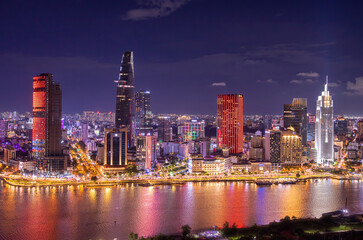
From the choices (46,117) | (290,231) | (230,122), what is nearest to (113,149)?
(46,117)

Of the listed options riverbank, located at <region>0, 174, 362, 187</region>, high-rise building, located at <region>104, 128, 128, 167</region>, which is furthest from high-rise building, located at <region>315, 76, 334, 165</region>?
high-rise building, located at <region>104, 128, 128, 167</region>

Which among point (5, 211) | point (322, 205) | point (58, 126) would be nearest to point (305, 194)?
point (322, 205)

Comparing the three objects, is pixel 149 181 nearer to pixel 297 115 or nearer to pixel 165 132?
pixel 297 115

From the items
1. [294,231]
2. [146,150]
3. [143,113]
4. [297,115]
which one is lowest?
[294,231]

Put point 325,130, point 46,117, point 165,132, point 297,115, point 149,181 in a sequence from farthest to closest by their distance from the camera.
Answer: point 165,132 → point 297,115 → point 325,130 → point 46,117 → point 149,181

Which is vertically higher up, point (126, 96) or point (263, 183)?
point (126, 96)
